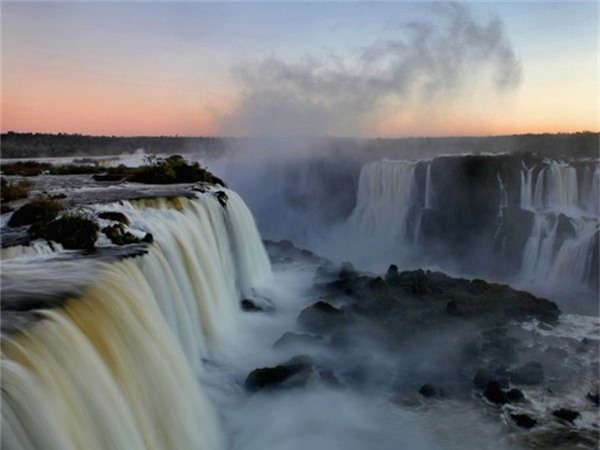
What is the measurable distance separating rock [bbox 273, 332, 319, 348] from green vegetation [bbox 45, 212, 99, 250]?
5965 millimetres

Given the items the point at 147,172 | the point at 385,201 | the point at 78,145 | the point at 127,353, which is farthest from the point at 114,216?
the point at 78,145

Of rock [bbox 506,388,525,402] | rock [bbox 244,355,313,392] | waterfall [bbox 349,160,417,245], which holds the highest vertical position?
waterfall [bbox 349,160,417,245]

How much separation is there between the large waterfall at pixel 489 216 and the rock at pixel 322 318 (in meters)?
13.8

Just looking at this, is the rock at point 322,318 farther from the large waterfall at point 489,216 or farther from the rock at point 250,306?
the large waterfall at point 489,216

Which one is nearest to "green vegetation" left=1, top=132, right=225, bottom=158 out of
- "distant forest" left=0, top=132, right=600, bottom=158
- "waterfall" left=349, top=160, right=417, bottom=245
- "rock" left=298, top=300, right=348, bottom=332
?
"distant forest" left=0, top=132, right=600, bottom=158

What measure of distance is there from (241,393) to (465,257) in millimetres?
22062

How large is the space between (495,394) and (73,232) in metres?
10.6

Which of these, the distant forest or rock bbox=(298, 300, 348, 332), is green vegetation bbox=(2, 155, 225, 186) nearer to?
rock bbox=(298, 300, 348, 332)

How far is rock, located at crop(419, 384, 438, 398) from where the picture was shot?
12875mm

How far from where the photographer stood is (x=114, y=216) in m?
13.3

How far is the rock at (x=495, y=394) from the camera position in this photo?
12633 mm

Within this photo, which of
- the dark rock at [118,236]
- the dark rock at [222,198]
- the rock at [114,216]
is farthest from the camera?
the dark rock at [222,198]

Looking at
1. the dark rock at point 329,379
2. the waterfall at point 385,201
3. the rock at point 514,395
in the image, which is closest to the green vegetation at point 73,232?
the dark rock at point 329,379

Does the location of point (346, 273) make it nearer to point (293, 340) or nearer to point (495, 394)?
point (293, 340)
